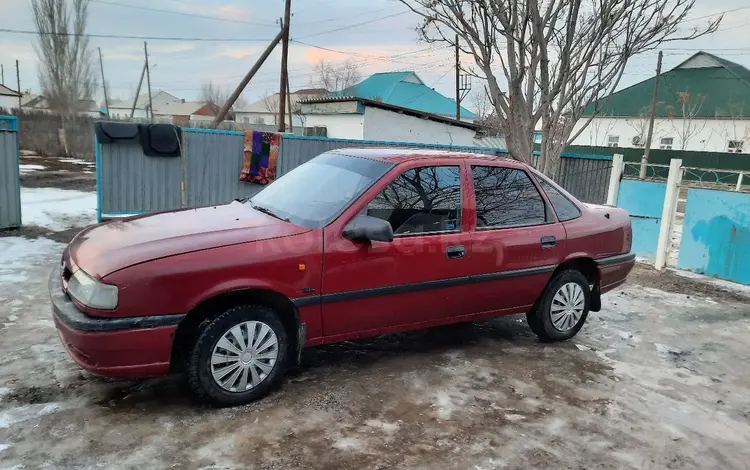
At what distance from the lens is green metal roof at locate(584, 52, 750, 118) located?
34375 millimetres

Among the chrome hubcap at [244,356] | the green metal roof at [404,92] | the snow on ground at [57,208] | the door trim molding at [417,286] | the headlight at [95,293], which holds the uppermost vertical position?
the green metal roof at [404,92]

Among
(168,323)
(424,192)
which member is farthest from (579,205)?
(168,323)

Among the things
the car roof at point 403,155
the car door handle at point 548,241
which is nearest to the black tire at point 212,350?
the car roof at point 403,155

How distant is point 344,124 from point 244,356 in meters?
19.0

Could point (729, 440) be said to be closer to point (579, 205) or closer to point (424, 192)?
point (579, 205)

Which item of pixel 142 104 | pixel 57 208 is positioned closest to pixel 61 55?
pixel 57 208

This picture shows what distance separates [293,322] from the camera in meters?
3.55

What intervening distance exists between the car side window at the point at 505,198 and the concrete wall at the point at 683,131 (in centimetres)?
3030

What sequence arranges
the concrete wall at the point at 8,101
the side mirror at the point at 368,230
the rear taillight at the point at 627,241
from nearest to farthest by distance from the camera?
the side mirror at the point at 368,230
the rear taillight at the point at 627,241
the concrete wall at the point at 8,101

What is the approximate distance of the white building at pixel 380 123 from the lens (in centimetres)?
2080

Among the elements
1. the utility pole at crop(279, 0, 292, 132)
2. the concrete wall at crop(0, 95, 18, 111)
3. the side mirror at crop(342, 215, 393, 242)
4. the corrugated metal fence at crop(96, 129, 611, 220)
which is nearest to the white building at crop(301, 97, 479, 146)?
the utility pole at crop(279, 0, 292, 132)

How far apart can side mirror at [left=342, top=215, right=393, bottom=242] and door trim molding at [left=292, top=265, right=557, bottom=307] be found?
39 centimetres

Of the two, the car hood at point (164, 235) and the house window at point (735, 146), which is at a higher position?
the house window at point (735, 146)

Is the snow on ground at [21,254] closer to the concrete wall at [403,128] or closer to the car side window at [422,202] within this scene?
the car side window at [422,202]
